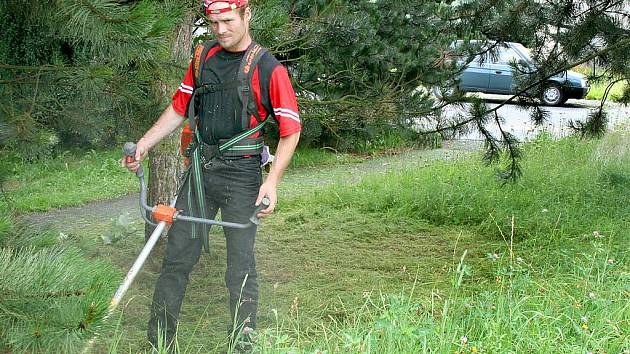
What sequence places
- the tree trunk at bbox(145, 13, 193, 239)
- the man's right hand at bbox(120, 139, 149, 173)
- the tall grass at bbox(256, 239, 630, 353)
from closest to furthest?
the tall grass at bbox(256, 239, 630, 353) < the man's right hand at bbox(120, 139, 149, 173) < the tree trunk at bbox(145, 13, 193, 239)

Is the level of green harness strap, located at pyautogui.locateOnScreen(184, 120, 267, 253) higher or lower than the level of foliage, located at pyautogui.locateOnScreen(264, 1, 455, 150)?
lower

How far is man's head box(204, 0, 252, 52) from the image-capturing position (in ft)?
10.6

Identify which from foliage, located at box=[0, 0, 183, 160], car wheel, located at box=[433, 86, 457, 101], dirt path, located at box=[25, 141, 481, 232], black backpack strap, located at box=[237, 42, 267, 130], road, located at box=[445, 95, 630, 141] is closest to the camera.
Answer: foliage, located at box=[0, 0, 183, 160]

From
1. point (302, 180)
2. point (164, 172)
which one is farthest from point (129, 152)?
point (302, 180)

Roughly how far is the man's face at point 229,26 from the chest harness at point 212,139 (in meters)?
0.08

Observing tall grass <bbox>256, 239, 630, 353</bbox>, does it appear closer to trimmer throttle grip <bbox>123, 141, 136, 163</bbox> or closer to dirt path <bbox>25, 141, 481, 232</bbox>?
trimmer throttle grip <bbox>123, 141, 136, 163</bbox>

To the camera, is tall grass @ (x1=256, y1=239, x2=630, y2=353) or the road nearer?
tall grass @ (x1=256, y1=239, x2=630, y2=353)

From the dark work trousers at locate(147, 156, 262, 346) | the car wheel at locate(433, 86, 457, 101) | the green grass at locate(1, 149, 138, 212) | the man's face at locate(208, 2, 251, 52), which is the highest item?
the man's face at locate(208, 2, 251, 52)

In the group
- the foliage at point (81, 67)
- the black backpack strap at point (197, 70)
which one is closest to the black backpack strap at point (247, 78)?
the black backpack strap at point (197, 70)

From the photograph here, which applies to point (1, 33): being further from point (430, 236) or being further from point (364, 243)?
point (430, 236)

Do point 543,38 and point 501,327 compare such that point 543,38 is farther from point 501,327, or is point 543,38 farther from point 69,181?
point 69,181

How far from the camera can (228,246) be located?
358 centimetres

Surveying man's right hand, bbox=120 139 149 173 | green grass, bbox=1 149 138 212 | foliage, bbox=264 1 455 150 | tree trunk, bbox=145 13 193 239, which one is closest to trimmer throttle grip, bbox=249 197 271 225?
man's right hand, bbox=120 139 149 173

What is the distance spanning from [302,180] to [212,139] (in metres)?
5.77
